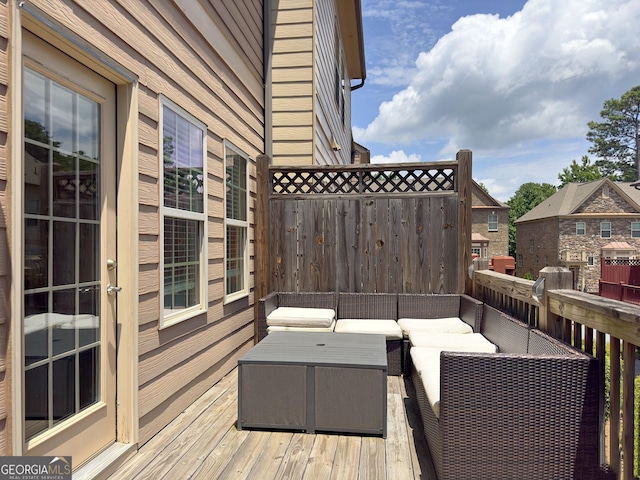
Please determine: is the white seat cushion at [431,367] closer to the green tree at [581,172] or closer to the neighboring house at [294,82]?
the neighboring house at [294,82]

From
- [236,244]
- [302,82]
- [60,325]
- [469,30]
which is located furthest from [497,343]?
[469,30]

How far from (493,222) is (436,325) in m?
23.5

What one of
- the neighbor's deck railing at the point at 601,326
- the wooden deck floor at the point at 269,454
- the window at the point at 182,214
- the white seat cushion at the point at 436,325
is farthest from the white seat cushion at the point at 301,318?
the neighbor's deck railing at the point at 601,326

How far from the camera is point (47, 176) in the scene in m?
1.74

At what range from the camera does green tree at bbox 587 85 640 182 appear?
35.4m

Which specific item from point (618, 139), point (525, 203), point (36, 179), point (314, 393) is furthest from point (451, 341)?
point (618, 139)

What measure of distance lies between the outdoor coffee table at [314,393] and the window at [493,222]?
2481 centimetres

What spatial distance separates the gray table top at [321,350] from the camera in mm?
2533

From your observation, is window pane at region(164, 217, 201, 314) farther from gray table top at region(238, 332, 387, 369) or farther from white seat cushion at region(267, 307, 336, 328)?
white seat cushion at region(267, 307, 336, 328)

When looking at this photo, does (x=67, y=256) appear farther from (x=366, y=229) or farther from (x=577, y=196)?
(x=577, y=196)

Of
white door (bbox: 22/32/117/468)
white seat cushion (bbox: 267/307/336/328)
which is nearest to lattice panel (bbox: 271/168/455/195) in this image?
white seat cushion (bbox: 267/307/336/328)

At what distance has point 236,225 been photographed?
400 cm

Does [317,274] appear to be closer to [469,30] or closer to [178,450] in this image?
[178,450]

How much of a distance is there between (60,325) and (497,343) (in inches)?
115
